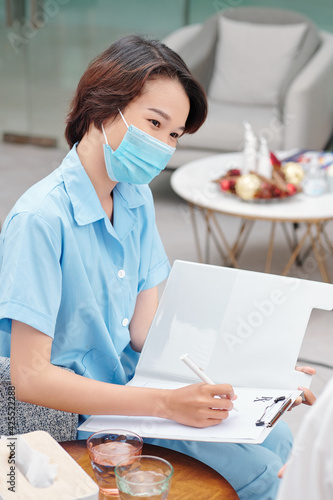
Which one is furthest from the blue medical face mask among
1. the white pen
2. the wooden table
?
the wooden table

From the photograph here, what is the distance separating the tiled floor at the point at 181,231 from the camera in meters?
2.80

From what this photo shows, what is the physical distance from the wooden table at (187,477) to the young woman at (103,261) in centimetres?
7

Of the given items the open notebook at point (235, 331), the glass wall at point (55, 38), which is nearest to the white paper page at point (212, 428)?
the open notebook at point (235, 331)

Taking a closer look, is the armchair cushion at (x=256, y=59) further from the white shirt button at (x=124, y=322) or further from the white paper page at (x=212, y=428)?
the white paper page at (x=212, y=428)

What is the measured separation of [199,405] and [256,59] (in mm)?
3644

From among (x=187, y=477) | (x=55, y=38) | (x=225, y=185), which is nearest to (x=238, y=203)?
(x=225, y=185)

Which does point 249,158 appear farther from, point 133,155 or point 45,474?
point 45,474

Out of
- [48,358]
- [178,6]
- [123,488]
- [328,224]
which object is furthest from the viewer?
[178,6]

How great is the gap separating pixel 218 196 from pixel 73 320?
1842 millimetres

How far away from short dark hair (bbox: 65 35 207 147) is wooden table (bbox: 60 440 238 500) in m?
0.61

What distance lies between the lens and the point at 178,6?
17.3ft

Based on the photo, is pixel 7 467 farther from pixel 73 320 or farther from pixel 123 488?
pixel 73 320

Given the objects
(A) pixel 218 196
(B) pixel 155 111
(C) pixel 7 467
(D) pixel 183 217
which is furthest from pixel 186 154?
(C) pixel 7 467

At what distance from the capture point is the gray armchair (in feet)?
13.5
